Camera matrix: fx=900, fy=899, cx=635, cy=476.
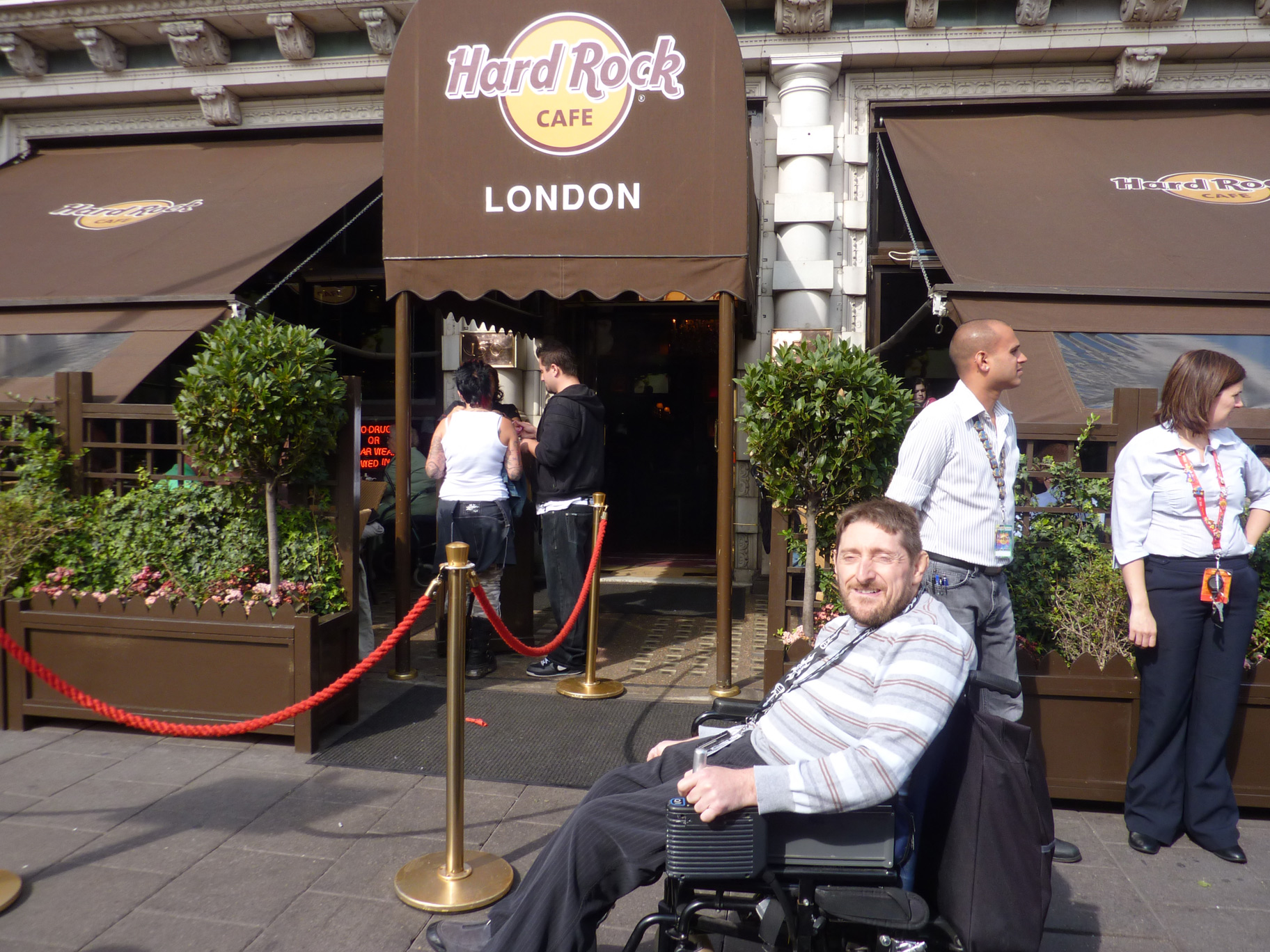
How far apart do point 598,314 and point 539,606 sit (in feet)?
10.8

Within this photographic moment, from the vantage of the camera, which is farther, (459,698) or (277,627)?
(277,627)

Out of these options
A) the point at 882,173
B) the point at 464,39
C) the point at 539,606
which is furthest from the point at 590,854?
the point at 882,173

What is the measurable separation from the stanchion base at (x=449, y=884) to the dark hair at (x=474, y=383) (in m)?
3.06

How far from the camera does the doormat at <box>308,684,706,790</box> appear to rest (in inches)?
169

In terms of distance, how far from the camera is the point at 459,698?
10.5ft

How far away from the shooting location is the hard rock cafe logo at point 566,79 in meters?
5.25

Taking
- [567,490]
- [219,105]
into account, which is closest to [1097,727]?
[567,490]

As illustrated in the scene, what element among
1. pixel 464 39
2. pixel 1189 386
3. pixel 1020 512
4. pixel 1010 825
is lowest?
pixel 1010 825

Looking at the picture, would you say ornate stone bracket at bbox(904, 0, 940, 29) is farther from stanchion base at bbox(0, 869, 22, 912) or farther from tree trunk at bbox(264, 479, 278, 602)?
stanchion base at bbox(0, 869, 22, 912)

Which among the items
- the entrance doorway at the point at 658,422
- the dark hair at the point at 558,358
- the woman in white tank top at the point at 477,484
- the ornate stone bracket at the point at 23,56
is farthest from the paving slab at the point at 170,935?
the ornate stone bracket at the point at 23,56

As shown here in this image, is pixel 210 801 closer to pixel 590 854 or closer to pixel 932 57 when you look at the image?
pixel 590 854

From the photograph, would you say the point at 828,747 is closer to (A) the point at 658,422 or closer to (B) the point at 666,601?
(B) the point at 666,601

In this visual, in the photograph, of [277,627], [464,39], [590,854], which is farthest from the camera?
[464,39]

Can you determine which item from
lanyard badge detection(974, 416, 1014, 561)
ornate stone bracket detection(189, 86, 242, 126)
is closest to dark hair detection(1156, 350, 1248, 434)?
lanyard badge detection(974, 416, 1014, 561)
